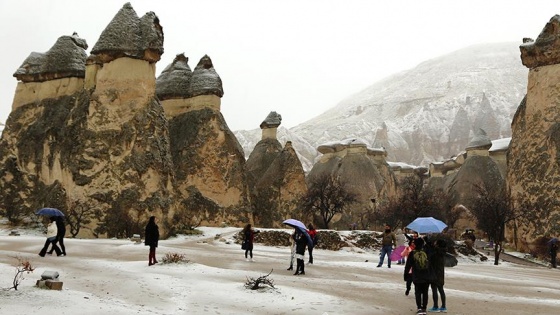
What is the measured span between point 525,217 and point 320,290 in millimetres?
21487

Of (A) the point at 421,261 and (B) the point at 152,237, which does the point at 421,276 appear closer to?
(A) the point at 421,261

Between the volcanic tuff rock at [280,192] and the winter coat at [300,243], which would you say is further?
the volcanic tuff rock at [280,192]

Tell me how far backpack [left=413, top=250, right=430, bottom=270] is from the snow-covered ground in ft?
2.69

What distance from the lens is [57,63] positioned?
1106 inches

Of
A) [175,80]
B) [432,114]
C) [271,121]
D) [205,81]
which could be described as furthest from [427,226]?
[432,114]

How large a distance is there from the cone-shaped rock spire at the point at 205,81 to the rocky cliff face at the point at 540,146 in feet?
59.1

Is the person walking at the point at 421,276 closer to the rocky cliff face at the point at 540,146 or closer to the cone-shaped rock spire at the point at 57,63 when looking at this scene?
the rocky cliff face at the point at 540,146

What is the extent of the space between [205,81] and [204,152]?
→ 471cm

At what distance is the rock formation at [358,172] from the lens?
153ft

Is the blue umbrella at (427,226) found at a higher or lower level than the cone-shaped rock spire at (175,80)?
lower

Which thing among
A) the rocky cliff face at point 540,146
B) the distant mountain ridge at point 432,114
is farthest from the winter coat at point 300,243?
the distant mountain ridge at point 432,114

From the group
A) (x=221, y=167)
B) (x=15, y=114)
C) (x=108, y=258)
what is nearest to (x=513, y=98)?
(x=221, y=167)

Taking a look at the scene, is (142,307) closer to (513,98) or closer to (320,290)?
(320,290)

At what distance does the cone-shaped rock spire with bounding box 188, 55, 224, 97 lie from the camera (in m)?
32.4
